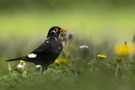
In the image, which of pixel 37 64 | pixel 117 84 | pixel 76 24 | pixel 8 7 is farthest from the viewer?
pixel 8 7

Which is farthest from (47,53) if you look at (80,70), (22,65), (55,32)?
(80,70)

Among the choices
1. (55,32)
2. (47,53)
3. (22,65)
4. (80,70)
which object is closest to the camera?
(80,70)

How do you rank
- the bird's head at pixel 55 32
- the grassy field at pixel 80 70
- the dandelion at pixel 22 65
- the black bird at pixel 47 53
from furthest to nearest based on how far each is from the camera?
1. the bird's head at pixel 55 32
2. the black bird at pixel 47 53
3. the dandelion at pixel 22 65
4. the grassy field at pixel 80 70

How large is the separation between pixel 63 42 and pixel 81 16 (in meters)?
14.0

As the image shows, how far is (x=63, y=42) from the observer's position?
966 cm

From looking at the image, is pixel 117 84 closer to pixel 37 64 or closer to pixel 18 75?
pixel 18 75

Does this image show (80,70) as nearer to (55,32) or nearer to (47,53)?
(47,53)

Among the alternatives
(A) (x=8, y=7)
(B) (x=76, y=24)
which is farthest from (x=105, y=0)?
(B) (x=76, y=24)

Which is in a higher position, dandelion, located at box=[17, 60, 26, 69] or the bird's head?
the bird's head

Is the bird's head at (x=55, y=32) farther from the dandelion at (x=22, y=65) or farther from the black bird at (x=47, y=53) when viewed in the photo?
the dandelion at (x=22, y=65)

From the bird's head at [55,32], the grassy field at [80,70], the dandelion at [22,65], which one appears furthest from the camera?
the bird's head at [55,32]

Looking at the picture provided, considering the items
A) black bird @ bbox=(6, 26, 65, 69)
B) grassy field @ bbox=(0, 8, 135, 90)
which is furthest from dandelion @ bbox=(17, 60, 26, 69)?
black bird @ bbox=(6, 26, 65, 69)

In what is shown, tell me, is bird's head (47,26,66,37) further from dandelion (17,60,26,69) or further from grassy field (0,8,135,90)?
dandelion (17,60,26,69)

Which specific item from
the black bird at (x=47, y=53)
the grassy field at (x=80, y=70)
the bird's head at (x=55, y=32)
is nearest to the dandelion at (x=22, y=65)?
the grassy field at (x=80, y=70)
